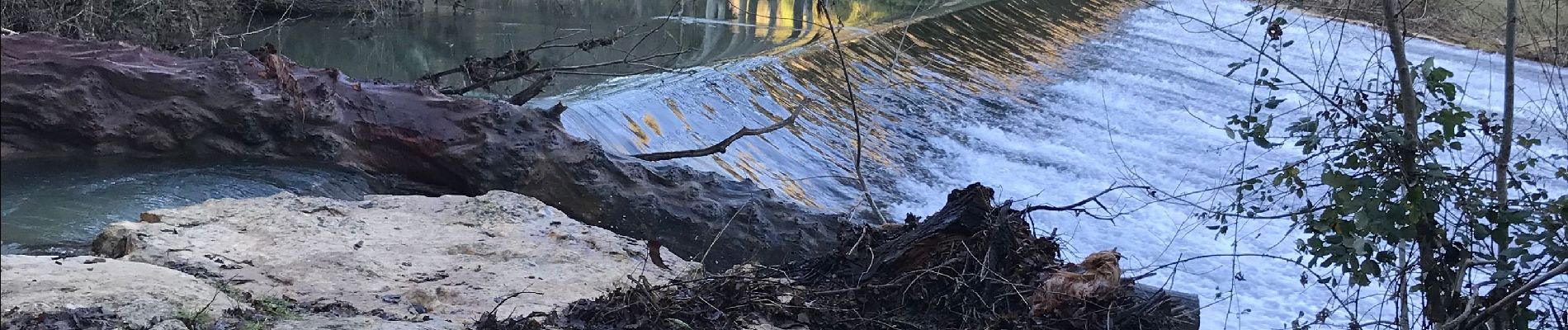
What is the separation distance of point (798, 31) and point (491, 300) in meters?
9.13

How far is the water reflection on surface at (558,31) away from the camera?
10648 mm

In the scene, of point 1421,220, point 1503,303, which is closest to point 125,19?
point 1421,220

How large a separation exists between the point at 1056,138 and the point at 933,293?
610 cm

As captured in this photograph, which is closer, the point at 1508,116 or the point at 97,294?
the point at 97,294

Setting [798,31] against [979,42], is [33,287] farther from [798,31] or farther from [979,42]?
[979,42]

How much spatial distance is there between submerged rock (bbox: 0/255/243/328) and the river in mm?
3023

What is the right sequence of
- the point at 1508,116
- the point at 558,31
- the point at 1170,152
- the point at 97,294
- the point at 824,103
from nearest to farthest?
the point at 97,294 → the point at 1508,116 → the point at 1170,152 → the point at 824,103 → the point at 558,31

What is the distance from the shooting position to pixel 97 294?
2.93 meters

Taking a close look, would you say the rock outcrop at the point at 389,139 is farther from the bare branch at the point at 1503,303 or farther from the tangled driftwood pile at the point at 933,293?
the bare branch at the point at 1503,303

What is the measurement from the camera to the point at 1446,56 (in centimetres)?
1467

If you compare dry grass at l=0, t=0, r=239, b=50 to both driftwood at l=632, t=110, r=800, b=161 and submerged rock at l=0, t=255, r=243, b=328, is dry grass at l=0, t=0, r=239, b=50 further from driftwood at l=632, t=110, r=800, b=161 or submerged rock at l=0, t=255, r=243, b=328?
submerged rock at l=0, t=255, r=243, b=328

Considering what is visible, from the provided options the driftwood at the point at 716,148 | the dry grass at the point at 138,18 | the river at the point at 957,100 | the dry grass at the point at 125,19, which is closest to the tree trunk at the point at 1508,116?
the river at the point at 957,100

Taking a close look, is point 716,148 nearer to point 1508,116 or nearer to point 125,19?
point 1508,116

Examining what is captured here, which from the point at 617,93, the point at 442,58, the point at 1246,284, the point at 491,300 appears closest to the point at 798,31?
the point at 442,58
